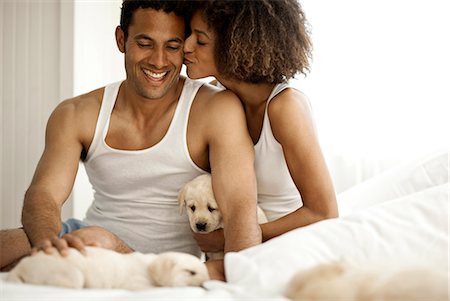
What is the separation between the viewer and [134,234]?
7.30ft

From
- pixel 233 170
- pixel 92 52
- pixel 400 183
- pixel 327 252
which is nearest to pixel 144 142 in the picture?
pixel 233 170

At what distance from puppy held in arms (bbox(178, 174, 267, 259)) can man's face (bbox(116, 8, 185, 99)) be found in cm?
34

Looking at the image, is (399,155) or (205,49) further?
(399,155)

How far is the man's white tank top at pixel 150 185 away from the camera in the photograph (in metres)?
2.20

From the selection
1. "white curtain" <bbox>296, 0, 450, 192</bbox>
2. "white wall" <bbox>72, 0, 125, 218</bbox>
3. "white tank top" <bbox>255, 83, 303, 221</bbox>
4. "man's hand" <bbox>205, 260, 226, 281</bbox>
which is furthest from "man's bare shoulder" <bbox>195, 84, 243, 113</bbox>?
"white wall" <bbox>72, 0, 125, 218</bbox>

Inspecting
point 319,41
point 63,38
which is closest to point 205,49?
point 319,41

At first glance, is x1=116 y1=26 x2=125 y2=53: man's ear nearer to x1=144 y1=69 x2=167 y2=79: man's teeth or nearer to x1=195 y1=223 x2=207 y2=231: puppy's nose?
x1=144 y1=69 x2=167 y2=79: man's teeth

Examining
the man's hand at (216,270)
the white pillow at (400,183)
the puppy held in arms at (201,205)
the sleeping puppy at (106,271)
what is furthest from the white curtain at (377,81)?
the sleeping puppy at (106,271)

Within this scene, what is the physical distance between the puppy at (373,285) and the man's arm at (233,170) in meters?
0.70

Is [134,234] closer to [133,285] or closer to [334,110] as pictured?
[133,285]

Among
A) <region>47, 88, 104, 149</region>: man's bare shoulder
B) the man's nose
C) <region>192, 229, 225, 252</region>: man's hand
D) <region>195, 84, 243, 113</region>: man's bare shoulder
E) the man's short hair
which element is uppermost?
the man's short hair

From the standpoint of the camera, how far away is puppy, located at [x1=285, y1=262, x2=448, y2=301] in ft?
3.73

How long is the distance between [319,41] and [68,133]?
63.6 inches

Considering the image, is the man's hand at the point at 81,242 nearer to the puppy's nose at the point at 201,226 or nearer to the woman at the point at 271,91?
the puppy's nose at the point at 201,226
